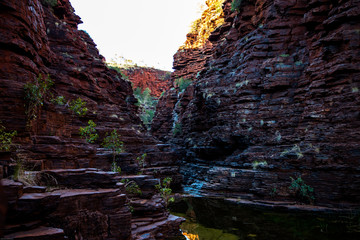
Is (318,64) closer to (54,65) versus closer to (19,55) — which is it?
(19,55)

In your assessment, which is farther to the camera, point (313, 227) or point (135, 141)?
point (135, 141)

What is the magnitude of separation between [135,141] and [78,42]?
35.9 feet

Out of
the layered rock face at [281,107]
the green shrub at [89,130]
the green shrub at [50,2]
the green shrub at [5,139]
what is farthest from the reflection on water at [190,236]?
the green shrub at [50,2]

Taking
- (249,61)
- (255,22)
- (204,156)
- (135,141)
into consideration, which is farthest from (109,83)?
(255,22)

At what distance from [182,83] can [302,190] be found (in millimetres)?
32451

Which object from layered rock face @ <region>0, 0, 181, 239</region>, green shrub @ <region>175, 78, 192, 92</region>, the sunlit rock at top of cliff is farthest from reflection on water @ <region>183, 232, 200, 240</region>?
the sunlit rock at top of cliff

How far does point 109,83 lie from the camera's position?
2586cm

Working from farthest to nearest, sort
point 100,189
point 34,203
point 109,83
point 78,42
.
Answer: point 109,83
point 78,42
point 100,189
point 34,203

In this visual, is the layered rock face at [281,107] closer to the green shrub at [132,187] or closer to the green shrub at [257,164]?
the green shrub at [257,164]

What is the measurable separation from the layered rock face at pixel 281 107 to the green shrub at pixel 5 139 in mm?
13926

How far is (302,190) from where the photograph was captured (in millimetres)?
12828

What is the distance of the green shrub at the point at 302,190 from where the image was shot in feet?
41.5

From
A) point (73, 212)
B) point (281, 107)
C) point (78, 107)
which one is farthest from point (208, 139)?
point (73, 212)

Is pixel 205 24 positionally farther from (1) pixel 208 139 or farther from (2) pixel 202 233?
(2) pixel 202 233
